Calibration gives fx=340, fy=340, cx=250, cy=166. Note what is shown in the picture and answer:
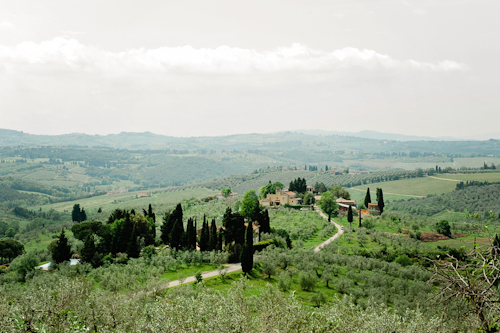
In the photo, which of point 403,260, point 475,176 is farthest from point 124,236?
point 475,176

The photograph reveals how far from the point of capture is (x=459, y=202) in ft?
375

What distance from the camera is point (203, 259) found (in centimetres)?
5484

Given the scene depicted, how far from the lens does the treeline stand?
108m

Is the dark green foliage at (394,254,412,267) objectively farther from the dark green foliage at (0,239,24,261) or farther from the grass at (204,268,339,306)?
the dark green foliage at (0,239,24,261)

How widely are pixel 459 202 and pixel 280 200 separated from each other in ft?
209

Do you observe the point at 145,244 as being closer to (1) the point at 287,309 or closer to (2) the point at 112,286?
(2) the point at 112,286

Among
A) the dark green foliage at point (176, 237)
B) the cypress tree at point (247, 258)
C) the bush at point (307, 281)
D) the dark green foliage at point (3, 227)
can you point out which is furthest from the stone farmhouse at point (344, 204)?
the dark green foliage at point (3, 227)

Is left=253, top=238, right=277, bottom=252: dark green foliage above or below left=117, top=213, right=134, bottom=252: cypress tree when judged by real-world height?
below

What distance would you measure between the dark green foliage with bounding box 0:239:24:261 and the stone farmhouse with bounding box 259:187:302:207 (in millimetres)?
58030

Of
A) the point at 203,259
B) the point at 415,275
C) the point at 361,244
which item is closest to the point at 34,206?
the point at 203,259

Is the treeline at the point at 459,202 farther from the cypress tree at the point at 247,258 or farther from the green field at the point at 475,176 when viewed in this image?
the cypress tree at the point at 247,258

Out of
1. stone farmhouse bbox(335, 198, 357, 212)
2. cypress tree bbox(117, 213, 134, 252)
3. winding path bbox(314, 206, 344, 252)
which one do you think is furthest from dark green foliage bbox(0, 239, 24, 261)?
stone farmhouse bbox(335, 198, 357, 212)

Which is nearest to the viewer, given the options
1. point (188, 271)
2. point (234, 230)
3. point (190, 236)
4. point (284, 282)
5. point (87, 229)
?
point (284, 282)

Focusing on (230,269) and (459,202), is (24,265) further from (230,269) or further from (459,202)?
(459,202)
